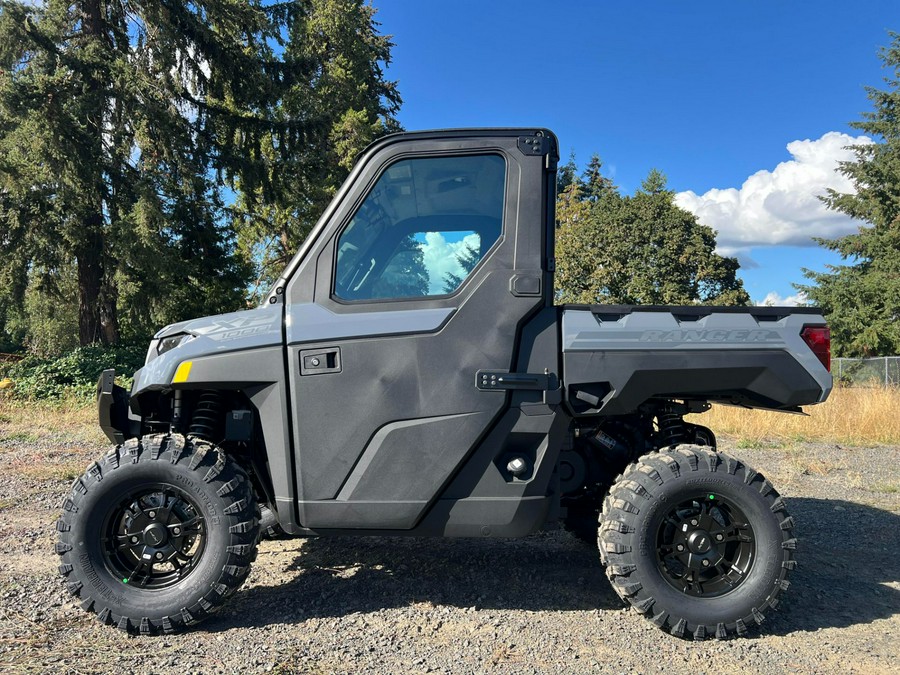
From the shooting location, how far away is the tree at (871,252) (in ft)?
87.6

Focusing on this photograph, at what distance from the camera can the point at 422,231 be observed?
3.48 meters

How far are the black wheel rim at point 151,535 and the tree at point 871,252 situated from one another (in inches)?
1079

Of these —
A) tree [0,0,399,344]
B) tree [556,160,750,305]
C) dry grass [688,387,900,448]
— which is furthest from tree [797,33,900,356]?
tree [0,0,399,344]

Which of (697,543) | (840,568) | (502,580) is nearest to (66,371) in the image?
(502,580)

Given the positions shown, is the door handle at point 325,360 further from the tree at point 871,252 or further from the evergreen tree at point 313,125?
the tree at point 871,252

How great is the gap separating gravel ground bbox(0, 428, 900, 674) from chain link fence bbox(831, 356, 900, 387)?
15.1m

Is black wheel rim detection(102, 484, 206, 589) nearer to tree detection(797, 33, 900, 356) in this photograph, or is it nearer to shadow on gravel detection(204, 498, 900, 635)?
shadow on gravel detection(204, 498, 900, 635)

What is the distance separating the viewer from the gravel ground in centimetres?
291

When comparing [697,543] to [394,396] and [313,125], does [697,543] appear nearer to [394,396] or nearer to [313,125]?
[394,396]

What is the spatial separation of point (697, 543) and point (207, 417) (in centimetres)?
270

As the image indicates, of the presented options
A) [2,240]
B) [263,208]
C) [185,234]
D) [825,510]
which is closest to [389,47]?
[263,208]

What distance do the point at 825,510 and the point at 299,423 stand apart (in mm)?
5014

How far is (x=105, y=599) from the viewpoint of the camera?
316 cm

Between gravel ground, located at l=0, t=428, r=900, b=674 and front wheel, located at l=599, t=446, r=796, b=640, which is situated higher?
front wheel, located at l=599, t=446, r=796, b=640
